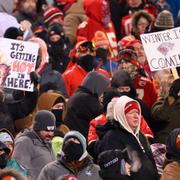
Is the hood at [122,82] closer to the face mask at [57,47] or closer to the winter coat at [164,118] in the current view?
the winter coat at [164,118]

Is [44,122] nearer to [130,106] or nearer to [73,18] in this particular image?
[130,106]

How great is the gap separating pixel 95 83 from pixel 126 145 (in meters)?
2.32

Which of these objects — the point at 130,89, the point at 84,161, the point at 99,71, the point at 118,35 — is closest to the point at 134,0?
the point at 118,35

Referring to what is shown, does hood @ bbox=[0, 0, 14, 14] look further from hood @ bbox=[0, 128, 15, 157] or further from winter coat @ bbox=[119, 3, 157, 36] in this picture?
hood @ bbox=[0, 128, 15, 157]

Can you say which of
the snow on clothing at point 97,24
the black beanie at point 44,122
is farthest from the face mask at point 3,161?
the snow on clothing at point 97,24

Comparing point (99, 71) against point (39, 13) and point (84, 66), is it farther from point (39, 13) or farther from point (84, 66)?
point (39, 13)

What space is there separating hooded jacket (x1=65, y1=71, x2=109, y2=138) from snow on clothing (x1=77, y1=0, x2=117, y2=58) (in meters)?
4.18

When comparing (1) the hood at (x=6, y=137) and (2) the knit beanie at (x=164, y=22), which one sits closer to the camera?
(1) the hood at (x=6, y=137)

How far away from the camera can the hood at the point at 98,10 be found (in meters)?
21.6

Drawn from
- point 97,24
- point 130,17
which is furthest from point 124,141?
point 130,17

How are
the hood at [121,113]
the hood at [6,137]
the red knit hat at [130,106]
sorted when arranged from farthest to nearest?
the red knit hat at [130,106]
the hood at [121,113]
the hood at [6,137]

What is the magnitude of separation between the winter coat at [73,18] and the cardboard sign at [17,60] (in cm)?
457

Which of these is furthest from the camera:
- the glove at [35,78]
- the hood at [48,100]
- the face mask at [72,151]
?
the hood at [48,100]

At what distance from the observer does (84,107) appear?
54.9 feet
